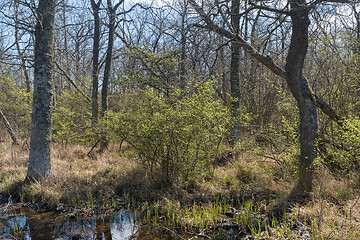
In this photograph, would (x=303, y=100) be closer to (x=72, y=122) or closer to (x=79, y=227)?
(x=79, y=227)

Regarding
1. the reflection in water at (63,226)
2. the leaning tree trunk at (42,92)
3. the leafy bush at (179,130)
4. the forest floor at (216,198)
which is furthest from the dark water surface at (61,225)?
the leafy bush at (179,130)

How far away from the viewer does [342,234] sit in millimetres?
3309

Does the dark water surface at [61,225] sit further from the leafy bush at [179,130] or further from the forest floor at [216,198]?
the leafy bush at [179,130]

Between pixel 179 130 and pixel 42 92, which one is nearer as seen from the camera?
pixel 179 130

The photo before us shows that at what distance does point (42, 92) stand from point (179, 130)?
3.38 m

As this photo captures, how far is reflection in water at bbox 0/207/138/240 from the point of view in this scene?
4102 millimetres

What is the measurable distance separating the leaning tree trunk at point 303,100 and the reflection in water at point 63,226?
11.0 ft

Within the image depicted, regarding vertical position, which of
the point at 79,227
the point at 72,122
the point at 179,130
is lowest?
the point at 79,227

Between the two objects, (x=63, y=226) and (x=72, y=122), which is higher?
(x=72, y=122)

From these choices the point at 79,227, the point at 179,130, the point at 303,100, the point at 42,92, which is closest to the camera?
the point at 79,227

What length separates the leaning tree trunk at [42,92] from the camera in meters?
5.62

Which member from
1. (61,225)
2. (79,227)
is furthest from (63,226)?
(79,227)

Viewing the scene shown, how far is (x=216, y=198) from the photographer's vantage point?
205 inches

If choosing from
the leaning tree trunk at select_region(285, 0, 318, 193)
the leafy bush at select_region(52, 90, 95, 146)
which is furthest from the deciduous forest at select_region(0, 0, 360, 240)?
the leafy bush at select_region(52, 90, 95, 146)
